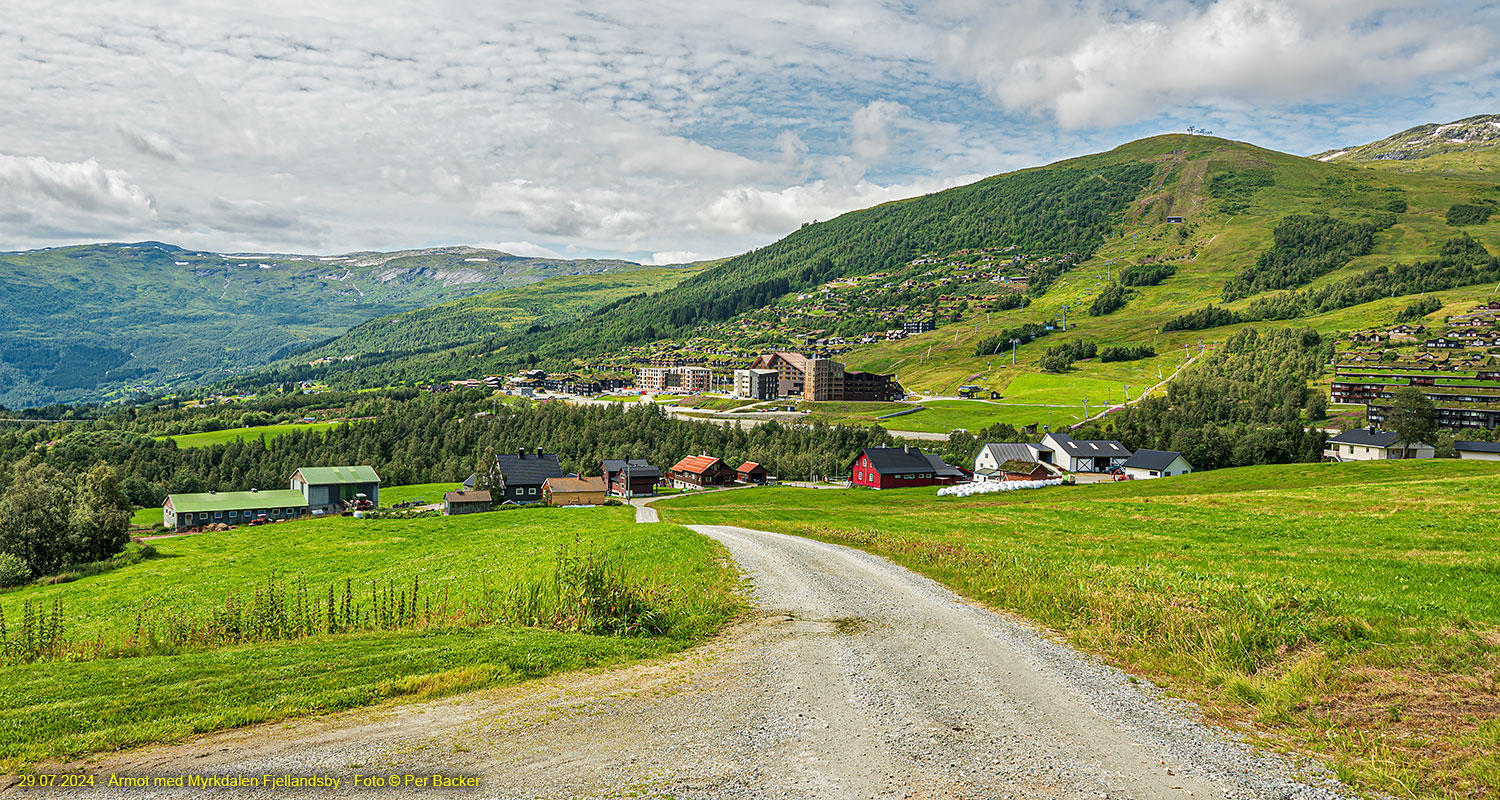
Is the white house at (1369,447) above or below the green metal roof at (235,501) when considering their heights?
above

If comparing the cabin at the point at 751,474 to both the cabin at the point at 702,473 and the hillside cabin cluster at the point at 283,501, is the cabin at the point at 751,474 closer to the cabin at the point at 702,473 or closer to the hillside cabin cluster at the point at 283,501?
the cabin at the point at 702,473

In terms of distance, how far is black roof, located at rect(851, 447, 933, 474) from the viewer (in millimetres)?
96812

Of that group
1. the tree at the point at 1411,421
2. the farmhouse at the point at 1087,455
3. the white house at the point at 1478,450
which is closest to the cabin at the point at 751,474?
the farmhouse at the point at 1087,455

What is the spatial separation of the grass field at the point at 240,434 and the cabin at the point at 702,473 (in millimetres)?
106744

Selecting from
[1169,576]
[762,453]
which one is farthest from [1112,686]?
[762,453]

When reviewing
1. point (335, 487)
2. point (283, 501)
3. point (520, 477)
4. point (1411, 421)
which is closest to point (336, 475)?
point (335, 487)

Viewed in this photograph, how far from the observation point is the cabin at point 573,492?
90562 millimetres

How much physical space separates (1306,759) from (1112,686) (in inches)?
116

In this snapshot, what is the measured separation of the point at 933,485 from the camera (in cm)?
9625

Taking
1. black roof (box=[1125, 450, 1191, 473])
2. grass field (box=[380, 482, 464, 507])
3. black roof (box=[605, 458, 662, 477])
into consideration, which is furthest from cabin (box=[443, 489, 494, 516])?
black roof (box=[1125, 450, 1191, 473])

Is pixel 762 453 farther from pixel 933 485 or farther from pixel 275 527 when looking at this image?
pixel 275 527

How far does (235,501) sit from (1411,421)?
6355 inches

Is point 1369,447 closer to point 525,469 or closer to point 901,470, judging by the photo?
point 901,470

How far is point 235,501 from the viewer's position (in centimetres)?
9206
